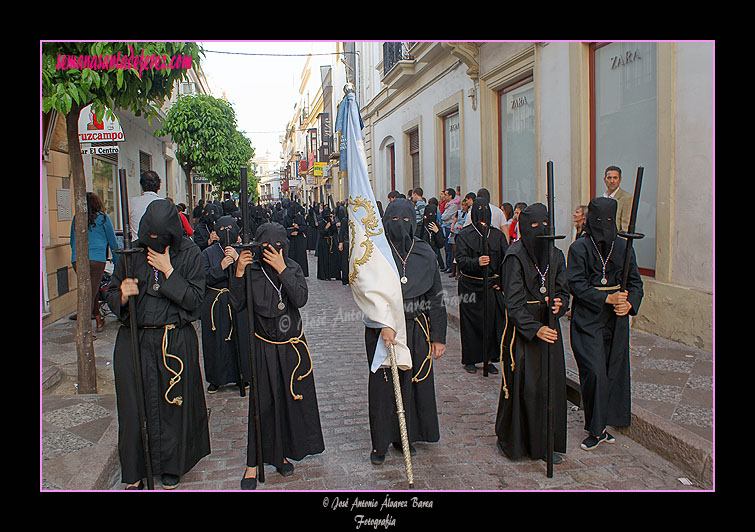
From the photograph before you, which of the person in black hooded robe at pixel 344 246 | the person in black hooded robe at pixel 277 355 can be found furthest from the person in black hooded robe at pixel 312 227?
the person in black hooded robe at pixel 277 355

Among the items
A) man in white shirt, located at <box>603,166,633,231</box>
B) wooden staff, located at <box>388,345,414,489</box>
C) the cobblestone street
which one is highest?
man in white shirt, located at <box>603,166,633,231</box>

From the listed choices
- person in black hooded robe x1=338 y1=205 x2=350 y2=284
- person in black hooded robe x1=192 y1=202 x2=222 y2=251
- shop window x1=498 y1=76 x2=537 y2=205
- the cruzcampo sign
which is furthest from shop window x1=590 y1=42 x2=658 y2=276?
the cruzcampo sign

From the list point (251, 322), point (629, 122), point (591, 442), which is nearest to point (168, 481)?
point (251, 322)

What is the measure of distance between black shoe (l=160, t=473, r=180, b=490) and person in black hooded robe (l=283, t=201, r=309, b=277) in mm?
10640

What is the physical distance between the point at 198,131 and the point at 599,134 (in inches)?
457

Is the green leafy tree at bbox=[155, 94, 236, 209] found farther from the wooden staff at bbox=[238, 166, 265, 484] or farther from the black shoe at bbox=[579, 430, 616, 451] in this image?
the black shoe at bbox=[579, 430, 616, 451]

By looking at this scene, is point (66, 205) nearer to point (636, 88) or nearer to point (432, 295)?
point (432, 295)

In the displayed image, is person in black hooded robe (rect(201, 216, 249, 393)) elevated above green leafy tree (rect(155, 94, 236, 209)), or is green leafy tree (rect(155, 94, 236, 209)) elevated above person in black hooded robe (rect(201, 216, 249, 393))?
green leafy tree (rect(155, 94, 236, 209))

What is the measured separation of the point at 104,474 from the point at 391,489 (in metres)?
2.01

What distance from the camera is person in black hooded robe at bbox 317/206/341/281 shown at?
Answer: 49.0 feet

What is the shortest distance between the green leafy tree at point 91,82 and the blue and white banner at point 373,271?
82.7 inches

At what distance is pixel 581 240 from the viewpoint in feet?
15.8

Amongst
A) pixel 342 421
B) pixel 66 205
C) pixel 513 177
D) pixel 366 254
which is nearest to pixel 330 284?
pixel 513 177

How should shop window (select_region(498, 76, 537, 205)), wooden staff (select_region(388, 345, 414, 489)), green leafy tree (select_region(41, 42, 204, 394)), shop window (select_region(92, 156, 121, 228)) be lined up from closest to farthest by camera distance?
wooden staff (select_region(388, 345, 414, 489)), green leafy tree (select_region(41, 42, 204, 394)), shop window (select_region(498, 76, 537, 205)), shop window (select_region(92, 156, 121, 228))
